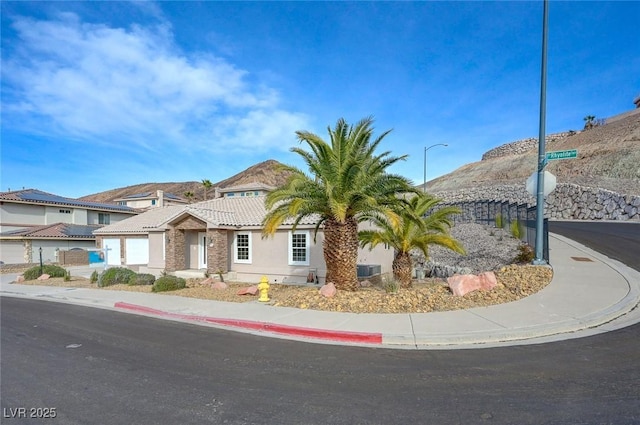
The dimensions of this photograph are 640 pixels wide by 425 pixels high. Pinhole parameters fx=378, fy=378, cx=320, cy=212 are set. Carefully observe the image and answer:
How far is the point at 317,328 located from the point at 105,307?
8.82m

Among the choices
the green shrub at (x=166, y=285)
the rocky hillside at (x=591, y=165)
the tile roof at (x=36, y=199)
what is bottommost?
the green shrub at (x=166, y=285)

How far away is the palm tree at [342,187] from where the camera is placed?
12.2 m

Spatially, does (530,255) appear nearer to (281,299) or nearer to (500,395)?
(281,299)

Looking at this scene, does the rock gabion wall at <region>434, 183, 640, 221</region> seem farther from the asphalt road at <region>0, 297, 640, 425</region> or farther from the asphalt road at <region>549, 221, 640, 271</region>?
the asphalt road at <region>0, 297, 640, 425</region>

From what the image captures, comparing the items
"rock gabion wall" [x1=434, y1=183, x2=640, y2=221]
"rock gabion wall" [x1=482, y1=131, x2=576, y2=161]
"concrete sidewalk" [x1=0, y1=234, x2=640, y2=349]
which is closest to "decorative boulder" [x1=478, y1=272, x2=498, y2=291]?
"concrete sidewalk" [x1=0, y1=234, x2=640, y2=349]

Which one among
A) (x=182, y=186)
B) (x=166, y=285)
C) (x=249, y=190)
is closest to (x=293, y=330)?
(x=166, y=285)

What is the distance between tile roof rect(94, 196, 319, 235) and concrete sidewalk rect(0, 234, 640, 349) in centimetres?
790

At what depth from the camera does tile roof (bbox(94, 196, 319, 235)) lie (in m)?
20.7

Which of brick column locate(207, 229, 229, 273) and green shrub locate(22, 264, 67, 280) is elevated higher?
brick column locate(207, 229, 229, 273)

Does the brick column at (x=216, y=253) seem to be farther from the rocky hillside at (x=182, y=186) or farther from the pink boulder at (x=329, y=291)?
the rocky hillside at (x=182, y=186)

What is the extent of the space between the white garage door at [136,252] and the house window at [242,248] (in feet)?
43.4

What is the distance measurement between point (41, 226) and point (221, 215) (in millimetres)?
28049

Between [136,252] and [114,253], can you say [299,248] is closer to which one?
[136,252]

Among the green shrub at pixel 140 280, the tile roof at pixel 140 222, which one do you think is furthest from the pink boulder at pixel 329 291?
the tile roof at pixel 140 222
